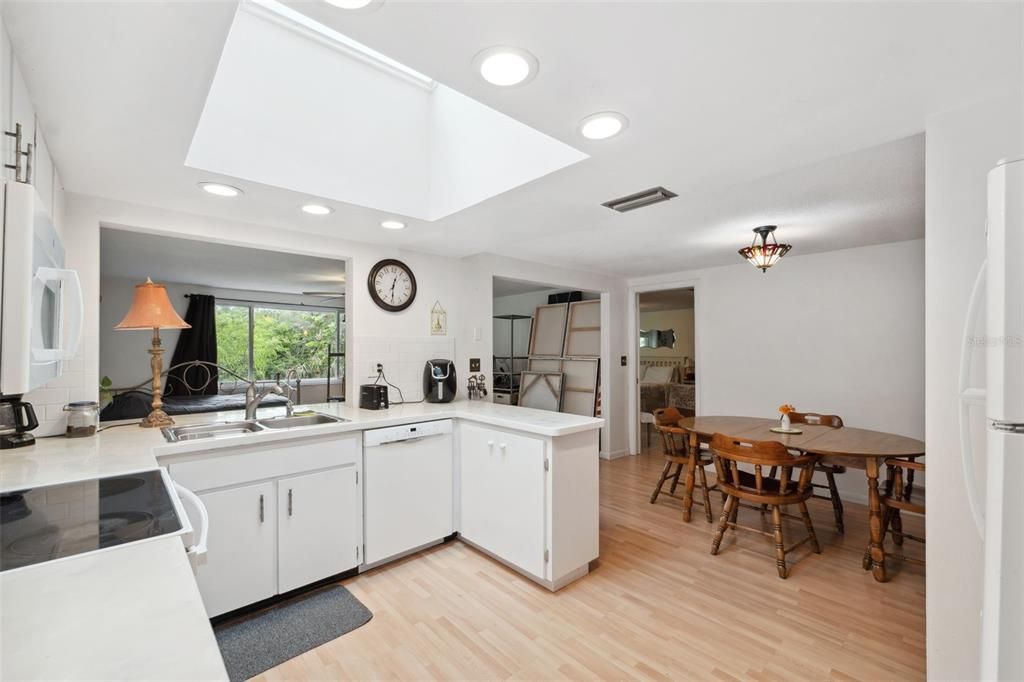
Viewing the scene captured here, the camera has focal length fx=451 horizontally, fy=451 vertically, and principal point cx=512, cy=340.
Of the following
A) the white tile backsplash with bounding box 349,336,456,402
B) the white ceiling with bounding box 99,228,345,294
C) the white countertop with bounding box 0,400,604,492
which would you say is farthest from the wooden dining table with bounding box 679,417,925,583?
the white ceiling with bounding box 99,228,345,294

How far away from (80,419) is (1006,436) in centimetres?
331

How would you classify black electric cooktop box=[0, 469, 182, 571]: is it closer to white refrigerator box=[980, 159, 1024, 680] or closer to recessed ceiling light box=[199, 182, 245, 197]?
recessed ceiling light box=[199, 182, 245, 197]

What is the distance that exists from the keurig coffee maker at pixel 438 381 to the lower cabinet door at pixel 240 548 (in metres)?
1.32

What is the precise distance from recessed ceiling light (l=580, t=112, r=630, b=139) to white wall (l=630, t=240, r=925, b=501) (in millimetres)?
3383

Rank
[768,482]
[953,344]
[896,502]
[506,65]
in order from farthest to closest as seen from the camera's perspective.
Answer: [768,482]
[896,502]
[953,344]
[506,65]

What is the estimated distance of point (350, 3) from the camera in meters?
1.01

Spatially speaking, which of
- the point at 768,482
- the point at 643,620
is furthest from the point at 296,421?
the point at 768,482

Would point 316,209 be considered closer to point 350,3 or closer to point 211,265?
point 350,3

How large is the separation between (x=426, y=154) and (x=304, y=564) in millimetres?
2322

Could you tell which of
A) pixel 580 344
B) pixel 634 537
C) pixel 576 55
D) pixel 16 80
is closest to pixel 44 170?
pixel 16 80

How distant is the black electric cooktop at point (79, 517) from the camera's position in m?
0.94

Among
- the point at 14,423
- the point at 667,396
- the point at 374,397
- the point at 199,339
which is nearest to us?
the point at 14,423

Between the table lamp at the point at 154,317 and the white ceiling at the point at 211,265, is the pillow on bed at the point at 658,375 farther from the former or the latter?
the table lamp at the point at 154,317

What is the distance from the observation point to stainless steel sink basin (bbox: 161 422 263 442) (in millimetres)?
2209
